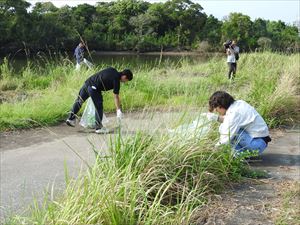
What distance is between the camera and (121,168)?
4.22 metres

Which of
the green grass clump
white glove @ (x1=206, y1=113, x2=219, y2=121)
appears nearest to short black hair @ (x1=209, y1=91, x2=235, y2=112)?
white glove @ (x1=206, y1=113, x2=219, y2=121)

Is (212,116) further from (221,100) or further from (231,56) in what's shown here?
(231,56)

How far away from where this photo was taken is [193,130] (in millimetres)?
5066

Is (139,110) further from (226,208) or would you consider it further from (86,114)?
(226,208)

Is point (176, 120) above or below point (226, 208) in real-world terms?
above

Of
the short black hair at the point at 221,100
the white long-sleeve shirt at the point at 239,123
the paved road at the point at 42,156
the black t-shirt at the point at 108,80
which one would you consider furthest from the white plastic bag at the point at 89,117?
the white long-sleeve shirt at the point at 239,123

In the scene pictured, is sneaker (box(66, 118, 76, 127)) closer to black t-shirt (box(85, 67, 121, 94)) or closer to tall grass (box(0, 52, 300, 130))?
tall grass (box(0, 52, 300, 130))

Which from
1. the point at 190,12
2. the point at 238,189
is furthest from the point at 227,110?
the point at 190,12

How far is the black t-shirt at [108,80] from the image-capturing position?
25.4ft

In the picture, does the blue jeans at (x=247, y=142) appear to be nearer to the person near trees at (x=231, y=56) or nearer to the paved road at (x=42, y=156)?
the paved road at (x=42, y=156)

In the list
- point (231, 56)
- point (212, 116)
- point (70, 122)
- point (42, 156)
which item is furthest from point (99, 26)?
point (212, 116)

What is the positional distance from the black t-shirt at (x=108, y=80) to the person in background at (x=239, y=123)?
246 cm

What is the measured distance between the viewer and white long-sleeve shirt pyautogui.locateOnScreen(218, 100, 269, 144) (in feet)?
17.8

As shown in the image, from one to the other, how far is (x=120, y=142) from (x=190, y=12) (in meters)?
49.5
